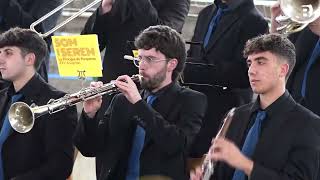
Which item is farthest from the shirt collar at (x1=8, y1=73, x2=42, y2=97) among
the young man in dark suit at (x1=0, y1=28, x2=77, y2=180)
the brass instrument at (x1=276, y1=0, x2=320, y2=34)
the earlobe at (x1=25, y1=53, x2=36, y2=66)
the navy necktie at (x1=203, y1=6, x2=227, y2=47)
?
the brass instrument at (x1=276, y1=0, x2=320, y2=34)

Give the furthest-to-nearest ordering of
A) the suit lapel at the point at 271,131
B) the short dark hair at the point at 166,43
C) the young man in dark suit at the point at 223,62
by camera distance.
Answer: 1. the young man in dark suit at the point at 223,62
2. the short dark hair at the point at 166,43
3. the suit lapel at the point at 271,131

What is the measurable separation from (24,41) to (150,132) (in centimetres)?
125

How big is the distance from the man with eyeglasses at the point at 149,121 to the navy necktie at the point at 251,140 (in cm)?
50

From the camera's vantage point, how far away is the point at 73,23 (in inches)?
324

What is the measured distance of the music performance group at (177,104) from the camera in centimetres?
395

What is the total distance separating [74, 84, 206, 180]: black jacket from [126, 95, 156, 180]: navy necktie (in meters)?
0.03

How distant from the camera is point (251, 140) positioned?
159 inches

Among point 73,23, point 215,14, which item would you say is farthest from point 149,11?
point 73,23

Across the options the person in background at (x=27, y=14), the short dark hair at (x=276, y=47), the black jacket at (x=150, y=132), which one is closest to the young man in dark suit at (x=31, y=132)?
the black jacket at (x=150, y=132)

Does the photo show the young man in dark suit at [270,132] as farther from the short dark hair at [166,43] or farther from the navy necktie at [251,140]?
the short dark hair at [166,43]

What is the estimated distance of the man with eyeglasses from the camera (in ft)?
14.5

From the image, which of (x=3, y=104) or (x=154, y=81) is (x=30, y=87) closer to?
(x=3, y=104)

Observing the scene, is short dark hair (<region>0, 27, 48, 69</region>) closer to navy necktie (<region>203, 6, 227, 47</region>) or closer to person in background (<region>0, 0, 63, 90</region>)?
person in background (<region>0, 0, 63, 90</region>)

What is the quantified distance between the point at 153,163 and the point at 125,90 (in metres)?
0.47
